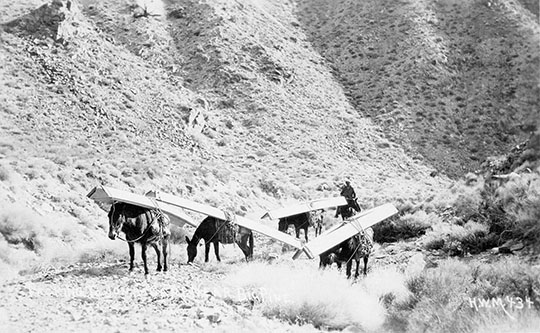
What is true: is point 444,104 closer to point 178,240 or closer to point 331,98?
point 331,98

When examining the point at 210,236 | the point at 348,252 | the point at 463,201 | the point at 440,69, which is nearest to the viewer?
the point at 348,252

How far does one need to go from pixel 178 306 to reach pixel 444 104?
3601cm

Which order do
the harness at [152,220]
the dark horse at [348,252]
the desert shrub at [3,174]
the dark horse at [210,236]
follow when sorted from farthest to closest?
the desert shrub at [3,174] < the dark horse at [210,236] < the dark horse at [348,252] < the harness at [152,220]

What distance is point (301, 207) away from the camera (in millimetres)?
18141

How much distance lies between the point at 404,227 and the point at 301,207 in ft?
12.2

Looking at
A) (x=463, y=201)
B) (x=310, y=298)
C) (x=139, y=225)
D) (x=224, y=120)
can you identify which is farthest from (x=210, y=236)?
(x=224, y=120)

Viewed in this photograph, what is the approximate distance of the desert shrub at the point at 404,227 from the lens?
16359mm

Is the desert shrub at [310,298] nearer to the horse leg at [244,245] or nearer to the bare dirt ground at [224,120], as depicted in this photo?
the bare dirt ground at [224,120]

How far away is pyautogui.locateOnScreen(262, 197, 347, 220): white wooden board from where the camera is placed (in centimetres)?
1688

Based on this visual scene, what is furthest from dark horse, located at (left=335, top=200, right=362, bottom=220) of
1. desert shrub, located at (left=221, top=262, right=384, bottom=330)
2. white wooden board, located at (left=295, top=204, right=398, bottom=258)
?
desert shrub, located at (left=221, top=262, right=384, bottom=330)

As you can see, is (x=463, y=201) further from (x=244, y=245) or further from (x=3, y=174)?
(x=3, y=174)

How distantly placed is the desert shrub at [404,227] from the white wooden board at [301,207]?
8.22 feet

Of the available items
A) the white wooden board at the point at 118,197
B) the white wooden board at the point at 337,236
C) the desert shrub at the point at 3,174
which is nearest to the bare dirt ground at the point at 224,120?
the desert shrub at the point at 3,174

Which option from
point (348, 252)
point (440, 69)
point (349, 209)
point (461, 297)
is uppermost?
point (440, 69)
